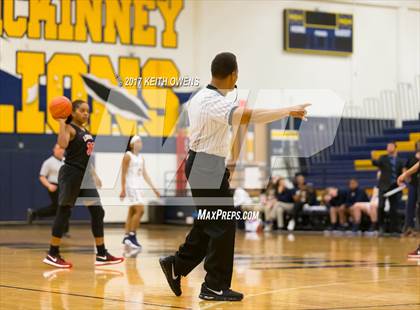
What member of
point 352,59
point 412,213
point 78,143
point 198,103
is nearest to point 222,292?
point 198,103

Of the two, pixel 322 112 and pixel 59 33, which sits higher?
pixel 59 33

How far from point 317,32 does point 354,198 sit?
927 centimetres

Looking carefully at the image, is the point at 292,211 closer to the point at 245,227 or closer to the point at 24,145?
the point at 245,227

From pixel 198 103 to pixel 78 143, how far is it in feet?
12.3

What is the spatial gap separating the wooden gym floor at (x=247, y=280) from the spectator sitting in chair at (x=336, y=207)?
643 centimetres

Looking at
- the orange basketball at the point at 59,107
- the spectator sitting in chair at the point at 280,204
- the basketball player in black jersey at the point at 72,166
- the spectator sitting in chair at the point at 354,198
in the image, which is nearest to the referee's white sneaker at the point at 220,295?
the orange basketball at the point at 59,107

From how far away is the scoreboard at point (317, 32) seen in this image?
94.7 ft

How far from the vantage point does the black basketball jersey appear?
35.5ft

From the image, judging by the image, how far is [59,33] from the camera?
26031 millimetres

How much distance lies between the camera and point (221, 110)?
727 centimetres

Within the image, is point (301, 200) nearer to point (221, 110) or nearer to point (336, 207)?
point (336, 207)

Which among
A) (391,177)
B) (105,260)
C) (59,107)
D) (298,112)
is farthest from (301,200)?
(298,112)

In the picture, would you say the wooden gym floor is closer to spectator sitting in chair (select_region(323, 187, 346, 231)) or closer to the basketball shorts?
the basketball shorts

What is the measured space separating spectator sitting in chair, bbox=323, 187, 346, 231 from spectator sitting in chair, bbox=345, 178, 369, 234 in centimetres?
15
